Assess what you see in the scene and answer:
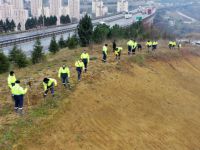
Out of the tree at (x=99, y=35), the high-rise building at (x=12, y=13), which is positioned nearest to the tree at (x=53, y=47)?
the tree at (x=99, y=35)

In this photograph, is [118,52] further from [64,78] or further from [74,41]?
[64,78]

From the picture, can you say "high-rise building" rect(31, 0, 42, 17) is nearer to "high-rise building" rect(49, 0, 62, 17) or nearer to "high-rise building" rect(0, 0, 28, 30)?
"high-rise building" rect(49, 0, 62, 17)

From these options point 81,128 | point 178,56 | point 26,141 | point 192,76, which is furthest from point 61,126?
point 178,56

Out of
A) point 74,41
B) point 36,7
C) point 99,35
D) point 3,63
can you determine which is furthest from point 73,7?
point 3,63

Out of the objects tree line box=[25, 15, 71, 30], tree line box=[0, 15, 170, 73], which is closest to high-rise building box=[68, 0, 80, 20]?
tree line box=[25, 15, 71, 30]

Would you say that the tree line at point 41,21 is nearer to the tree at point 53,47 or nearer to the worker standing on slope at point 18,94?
the tree at point 53,47
